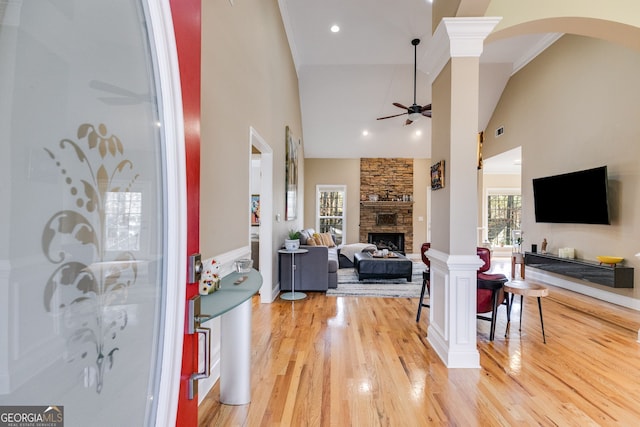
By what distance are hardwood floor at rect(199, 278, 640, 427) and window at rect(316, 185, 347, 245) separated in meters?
5.77

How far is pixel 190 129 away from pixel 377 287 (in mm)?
4735

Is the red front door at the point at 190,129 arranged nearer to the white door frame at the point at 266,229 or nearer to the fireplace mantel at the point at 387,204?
the white door frame at the point at 266,229

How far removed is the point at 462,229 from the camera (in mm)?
2527

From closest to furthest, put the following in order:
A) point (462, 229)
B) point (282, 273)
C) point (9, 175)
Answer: point (9, 175) → point (462, 229) → point (282, 273)

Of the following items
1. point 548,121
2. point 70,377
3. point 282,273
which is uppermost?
point 548,121

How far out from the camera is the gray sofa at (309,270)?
15.5ft

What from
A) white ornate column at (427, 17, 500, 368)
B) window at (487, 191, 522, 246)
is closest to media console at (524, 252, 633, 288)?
white ornate column at (427, 17, 500, 368)

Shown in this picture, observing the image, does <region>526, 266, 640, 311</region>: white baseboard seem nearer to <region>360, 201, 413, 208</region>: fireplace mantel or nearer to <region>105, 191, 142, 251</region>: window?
<region>360, 201, 413, 208</region>: fireplace mantel

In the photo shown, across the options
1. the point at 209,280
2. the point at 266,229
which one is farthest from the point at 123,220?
the point at 266,229

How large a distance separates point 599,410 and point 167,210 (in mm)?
Answer: 2872

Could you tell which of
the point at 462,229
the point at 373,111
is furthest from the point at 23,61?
the point at 373,111

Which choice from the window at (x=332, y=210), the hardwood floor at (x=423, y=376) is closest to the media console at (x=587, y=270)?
the hardwood floor at (x=423, y=376)

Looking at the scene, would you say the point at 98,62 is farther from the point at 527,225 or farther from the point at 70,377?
the point at 527,225

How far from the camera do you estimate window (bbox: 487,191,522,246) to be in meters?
9.68
